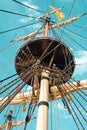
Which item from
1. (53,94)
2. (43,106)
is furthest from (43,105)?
(53,94)

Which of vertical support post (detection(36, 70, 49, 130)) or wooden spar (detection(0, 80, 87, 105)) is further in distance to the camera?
wooden spar (detection(0, 80, 87, 105))

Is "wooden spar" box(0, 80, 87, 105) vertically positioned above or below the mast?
above

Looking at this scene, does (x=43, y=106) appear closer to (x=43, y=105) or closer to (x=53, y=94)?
(x=43, y=105)

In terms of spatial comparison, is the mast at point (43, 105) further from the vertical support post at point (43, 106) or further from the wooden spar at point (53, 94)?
the wooden spar at point (53, 94)

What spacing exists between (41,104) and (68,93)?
5.76 m

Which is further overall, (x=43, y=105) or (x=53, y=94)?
(x=53, y=94)

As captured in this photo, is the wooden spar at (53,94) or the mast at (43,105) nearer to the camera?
the mast at (43,105)

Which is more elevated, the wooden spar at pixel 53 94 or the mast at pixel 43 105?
the wooden spar at pixel 53 94

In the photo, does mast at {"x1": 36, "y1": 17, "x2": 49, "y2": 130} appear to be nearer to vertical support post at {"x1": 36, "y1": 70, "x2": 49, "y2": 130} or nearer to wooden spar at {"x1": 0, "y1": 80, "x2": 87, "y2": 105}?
vertical support post at {"x1": 36, "y1": 70, "x2": 49, "y2": 130}

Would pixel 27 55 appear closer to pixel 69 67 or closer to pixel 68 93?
pixel 69 67

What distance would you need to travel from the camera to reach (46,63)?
1870 cm

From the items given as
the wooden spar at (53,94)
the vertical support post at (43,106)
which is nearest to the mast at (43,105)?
the vertical support post at (43,106)

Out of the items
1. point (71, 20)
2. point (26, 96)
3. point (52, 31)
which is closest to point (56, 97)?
point (26, 96)

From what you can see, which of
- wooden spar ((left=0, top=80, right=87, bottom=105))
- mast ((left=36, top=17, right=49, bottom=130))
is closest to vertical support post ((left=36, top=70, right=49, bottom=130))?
mast ((left=36, top=17, right=49, bottom=130))
